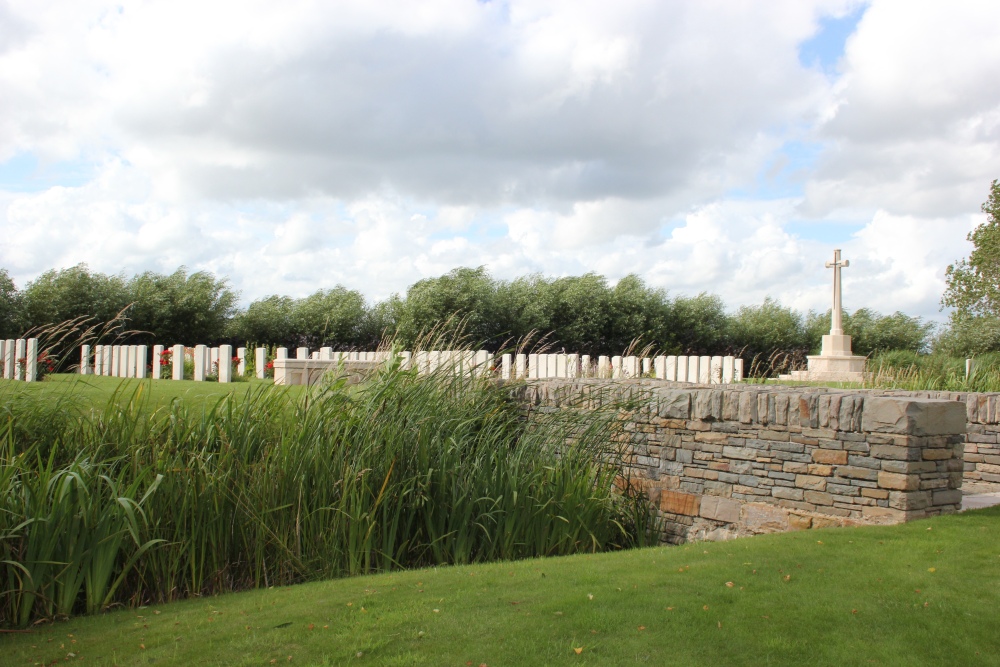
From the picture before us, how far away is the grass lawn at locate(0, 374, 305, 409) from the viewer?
6281 millimetres

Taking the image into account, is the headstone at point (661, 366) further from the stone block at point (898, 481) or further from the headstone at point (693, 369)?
the stone block at point (898, 481)

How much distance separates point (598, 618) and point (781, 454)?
12.1 ft

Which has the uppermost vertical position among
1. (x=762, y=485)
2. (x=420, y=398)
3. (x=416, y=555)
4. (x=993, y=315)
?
(x=993, y=315)

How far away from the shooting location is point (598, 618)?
13.0 feet

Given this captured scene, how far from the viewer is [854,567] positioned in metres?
4.92

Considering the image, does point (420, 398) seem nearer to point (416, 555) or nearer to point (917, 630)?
point (416, 555)

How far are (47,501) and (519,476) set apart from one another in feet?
11.5

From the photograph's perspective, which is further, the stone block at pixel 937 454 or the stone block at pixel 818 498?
the stone block at pixel 818 498

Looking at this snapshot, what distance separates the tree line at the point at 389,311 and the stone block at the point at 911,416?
12.2 m

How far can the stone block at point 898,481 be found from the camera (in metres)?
6.13

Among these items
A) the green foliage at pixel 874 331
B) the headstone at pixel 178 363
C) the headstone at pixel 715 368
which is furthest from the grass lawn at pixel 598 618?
the green foliage at pixel 874 331

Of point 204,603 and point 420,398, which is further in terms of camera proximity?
point 420,398

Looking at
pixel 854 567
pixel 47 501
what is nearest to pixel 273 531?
pixel 47 501

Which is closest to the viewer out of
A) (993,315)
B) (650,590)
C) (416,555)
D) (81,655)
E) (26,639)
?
(81,655)
